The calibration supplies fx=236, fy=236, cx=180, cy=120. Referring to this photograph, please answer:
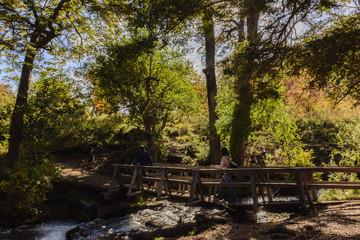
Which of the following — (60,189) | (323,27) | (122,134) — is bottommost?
(60,189)

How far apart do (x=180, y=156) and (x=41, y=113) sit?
29.8ft

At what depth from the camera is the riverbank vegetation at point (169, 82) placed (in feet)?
23.4

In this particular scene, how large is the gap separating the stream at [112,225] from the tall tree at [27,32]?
3722 mm

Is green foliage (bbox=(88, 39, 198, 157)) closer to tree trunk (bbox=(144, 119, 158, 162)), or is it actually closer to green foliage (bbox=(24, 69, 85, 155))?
tree trunk (bbox=(144, 119, 158, 162))

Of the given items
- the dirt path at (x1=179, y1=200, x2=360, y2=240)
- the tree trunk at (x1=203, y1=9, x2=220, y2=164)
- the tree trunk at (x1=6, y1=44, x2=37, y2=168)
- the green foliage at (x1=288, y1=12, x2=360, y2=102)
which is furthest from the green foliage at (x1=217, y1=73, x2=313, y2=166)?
the tree trunk at (x1=6, y1=44, x2=37, y2=168)

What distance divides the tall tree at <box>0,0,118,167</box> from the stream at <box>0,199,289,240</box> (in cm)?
372

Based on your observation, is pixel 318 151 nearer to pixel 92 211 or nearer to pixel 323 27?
pixel 323 27

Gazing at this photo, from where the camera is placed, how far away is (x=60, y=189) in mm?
13172

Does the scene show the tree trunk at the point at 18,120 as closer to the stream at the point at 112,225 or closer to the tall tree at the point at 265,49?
the stream at the point at 112,225

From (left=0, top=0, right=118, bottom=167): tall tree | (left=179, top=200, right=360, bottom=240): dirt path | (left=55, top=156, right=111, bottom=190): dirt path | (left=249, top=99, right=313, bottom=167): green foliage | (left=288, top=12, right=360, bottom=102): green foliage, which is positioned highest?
(left=0, top=0, right=118, bottom=167): tall tree

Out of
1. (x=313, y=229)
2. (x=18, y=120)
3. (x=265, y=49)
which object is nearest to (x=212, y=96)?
(x=265, y=49)

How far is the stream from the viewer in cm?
920

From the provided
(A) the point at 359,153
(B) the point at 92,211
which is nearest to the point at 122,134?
(B) the point at 92,211

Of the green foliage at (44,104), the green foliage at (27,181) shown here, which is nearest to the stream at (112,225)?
the green foliage at (27,181)
